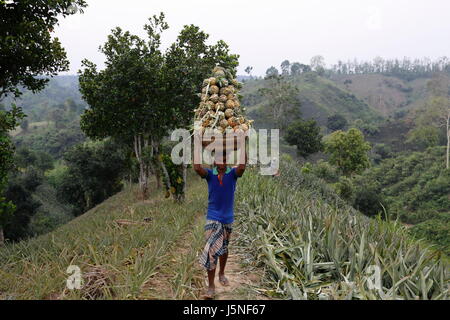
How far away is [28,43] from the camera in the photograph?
760cm

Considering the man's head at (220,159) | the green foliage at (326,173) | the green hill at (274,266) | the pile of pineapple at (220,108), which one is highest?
the pile of pineapple at (220,108)

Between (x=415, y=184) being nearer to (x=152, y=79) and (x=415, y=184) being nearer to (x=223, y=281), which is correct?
(x=152, y=79)

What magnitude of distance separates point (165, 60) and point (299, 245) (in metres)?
10.9

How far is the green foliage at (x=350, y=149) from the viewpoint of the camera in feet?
112

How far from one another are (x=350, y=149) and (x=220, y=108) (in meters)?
33.9

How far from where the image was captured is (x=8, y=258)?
5.41 meters

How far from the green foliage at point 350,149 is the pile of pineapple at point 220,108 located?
108 feet

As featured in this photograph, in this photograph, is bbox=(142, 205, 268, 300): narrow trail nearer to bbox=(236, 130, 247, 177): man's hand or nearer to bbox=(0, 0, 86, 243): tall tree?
bbox=(236, 130, 247, 177): man's hand

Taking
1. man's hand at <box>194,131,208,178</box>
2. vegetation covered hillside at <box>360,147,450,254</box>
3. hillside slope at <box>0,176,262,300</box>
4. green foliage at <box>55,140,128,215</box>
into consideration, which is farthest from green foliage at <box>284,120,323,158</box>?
man's hand at <box>194,131,208,178</box>

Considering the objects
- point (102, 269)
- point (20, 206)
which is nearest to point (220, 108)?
point (102, 269)

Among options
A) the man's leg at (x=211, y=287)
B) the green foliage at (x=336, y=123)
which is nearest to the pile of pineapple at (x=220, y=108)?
the man's leg at (x=211, y=287)

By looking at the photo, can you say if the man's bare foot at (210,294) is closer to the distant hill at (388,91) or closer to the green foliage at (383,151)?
the green foliage at (383,151)

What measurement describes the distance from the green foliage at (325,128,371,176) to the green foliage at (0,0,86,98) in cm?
3123
